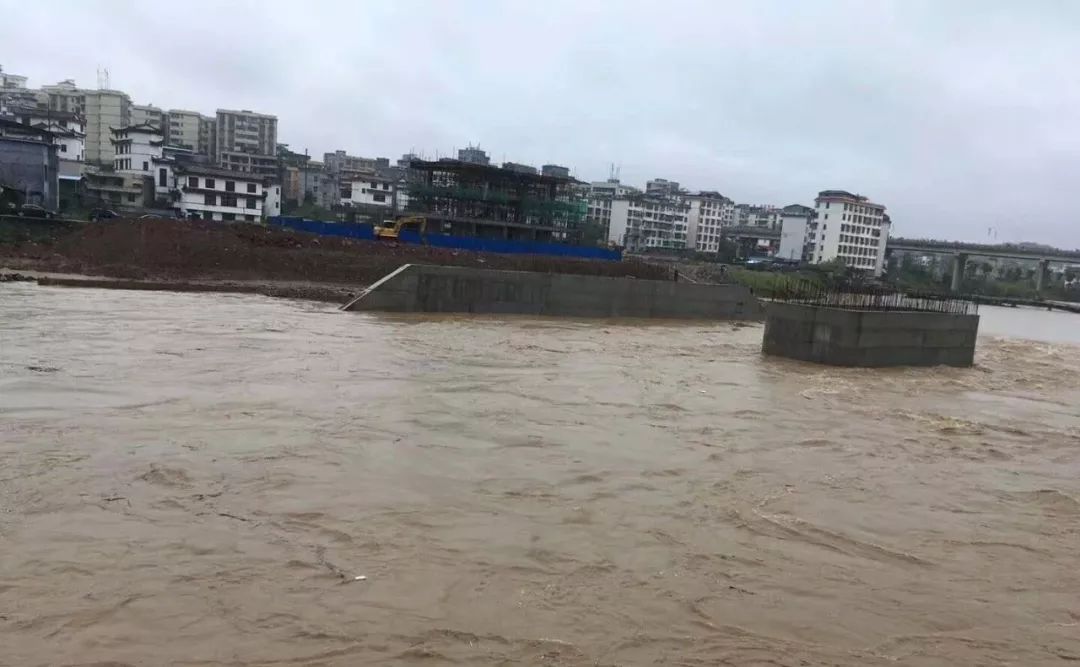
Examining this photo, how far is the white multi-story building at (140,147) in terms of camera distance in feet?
194

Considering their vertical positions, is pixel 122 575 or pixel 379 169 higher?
pixel 379 169

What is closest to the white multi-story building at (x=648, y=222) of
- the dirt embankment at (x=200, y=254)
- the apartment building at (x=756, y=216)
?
the apartment building at (x=756, y=216)

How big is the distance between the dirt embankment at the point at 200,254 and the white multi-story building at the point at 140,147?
28.9 metres

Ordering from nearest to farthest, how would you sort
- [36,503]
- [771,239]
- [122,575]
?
[122,575]
[36,503]
[771,239]

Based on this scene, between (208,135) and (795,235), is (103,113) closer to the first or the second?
(208,135)

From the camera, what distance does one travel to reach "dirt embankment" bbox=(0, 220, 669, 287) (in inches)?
1152

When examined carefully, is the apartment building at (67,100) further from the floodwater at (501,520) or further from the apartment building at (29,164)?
the floodwater at (501,520)

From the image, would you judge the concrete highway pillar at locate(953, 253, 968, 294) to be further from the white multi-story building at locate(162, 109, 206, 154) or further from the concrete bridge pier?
the white multi-story building at locate(162, 109, 206, 154)

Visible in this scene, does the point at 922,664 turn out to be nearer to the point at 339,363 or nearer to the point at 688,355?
the point at 339,363

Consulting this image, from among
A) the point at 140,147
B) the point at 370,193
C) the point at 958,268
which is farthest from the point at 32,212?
the point at 958,268

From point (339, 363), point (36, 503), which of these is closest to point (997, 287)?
point (339, 363)

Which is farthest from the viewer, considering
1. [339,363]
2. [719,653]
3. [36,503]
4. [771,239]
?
[771,239]

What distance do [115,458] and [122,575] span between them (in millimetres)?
2983

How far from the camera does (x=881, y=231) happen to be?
98.8m
